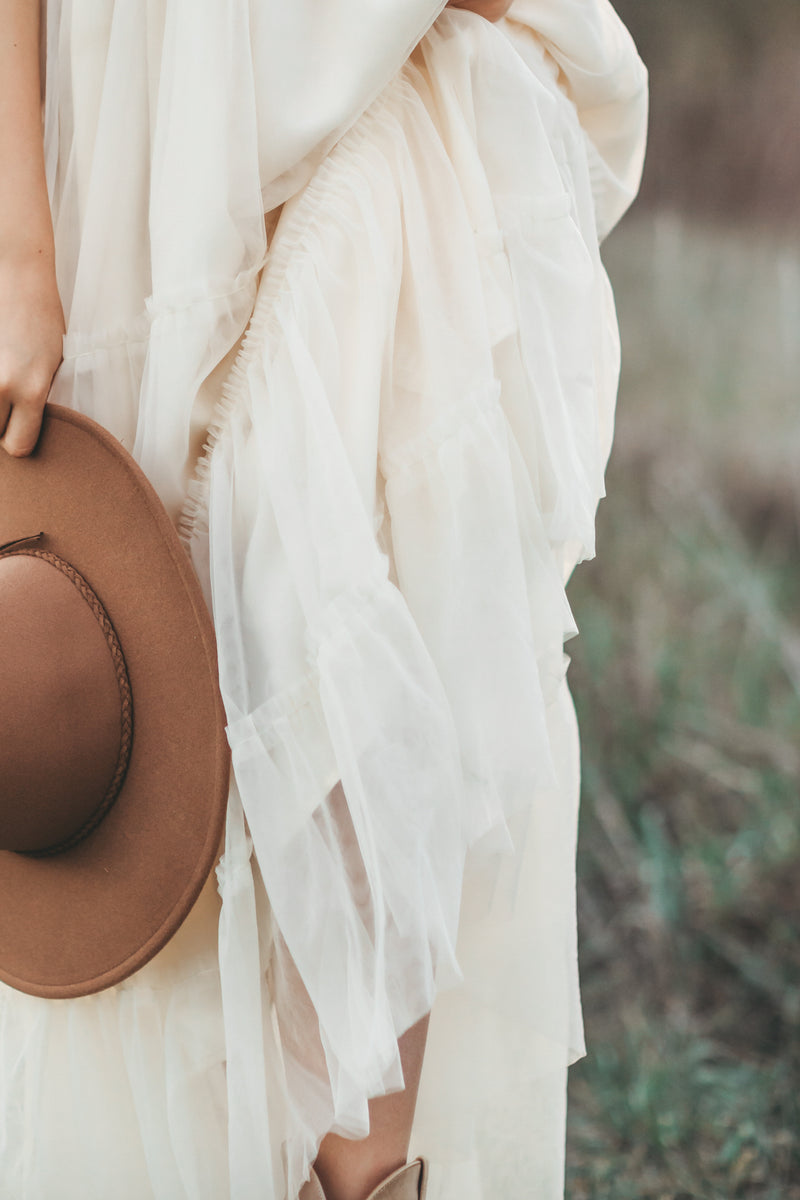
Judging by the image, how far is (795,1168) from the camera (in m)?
1.32

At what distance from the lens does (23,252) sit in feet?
2.10

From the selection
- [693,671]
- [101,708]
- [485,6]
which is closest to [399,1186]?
[101,708]

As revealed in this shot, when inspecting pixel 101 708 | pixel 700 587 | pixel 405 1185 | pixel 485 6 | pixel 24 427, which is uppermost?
pixel 485 6

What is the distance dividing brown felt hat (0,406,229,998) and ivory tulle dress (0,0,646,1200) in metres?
0.03

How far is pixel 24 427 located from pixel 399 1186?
2.02 feet

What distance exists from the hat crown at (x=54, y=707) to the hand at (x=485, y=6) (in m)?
0.46

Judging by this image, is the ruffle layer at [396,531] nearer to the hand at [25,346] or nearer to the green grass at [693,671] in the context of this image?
the hand at [25,346]

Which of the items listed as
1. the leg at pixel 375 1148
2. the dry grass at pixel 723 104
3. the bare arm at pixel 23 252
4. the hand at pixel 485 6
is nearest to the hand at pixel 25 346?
the bare arm at pixel 23 252

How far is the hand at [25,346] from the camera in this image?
63 cm

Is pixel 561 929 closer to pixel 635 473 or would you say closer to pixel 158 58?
pixel 158 58

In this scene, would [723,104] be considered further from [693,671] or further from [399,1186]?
[399,1186]

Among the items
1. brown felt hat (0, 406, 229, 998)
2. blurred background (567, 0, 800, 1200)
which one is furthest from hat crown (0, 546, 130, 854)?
blurred background (567, 0, 800, 1200)

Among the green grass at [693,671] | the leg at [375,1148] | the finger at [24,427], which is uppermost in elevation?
the finger at [24,427]

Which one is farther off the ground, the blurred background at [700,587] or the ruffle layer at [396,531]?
the ruffle layer at [396,531]
